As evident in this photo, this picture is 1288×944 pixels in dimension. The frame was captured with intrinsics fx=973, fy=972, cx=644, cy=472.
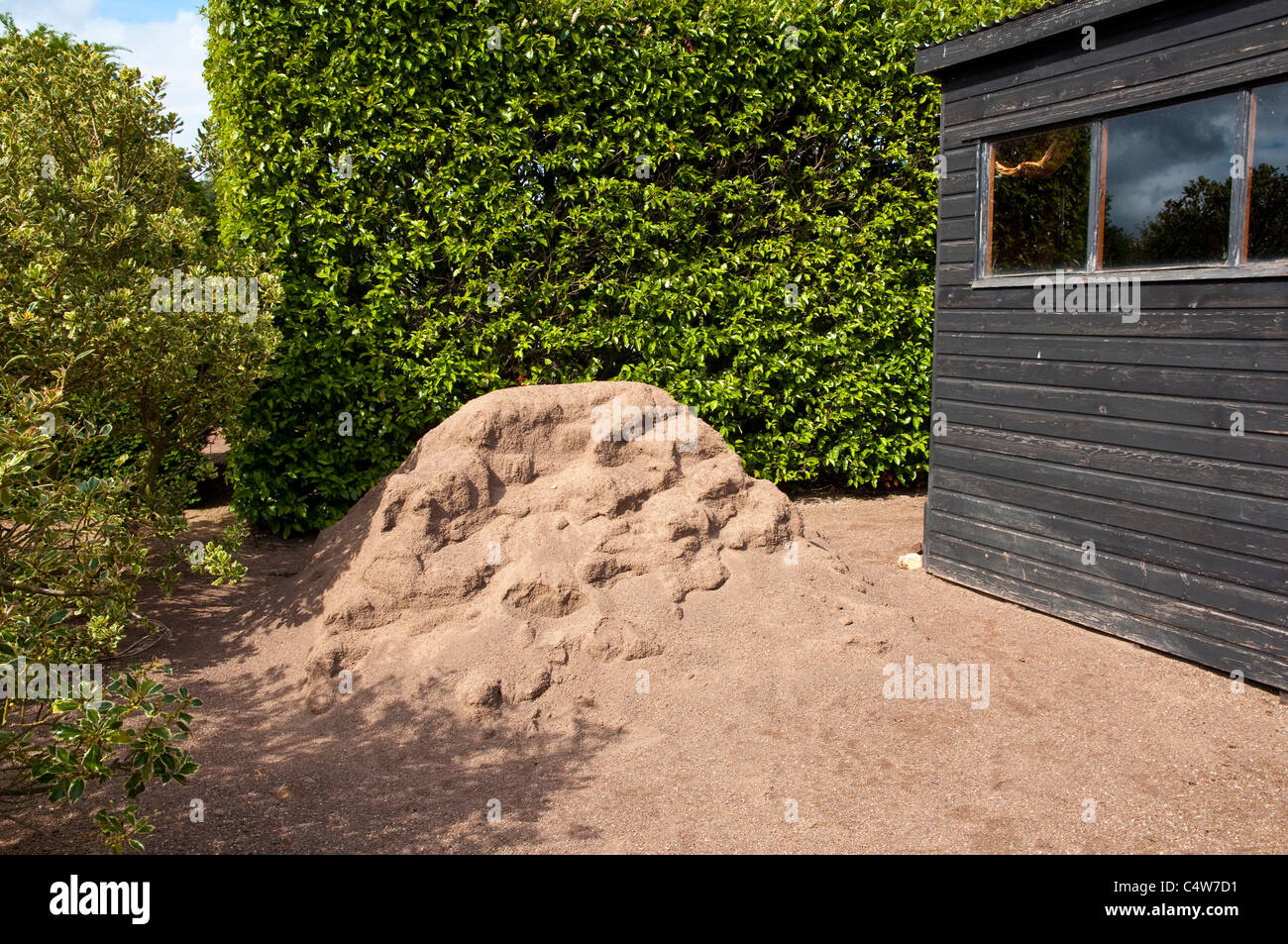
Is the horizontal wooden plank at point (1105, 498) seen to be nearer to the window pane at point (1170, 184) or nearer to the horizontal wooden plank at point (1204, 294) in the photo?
the horizontal wooden plank at point (1204, 294)

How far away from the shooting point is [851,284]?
9.81m

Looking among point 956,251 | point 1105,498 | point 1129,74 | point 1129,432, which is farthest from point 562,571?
point 1129,74

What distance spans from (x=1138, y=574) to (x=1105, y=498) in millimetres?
541

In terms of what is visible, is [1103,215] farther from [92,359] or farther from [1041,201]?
[92,359]

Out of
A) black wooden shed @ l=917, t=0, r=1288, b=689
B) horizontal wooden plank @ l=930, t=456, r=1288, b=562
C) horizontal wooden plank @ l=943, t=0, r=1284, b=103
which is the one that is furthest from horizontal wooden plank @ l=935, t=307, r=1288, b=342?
horizontal wooden plank @ l=943, t=0, r=1284, b=103

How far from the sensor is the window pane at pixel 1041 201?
6562 millimetres

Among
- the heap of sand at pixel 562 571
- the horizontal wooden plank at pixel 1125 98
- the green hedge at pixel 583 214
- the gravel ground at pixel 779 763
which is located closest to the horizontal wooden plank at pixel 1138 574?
the gravel ground at pixel 779 763

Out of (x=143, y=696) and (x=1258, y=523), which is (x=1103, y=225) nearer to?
(x=1258, y=523)

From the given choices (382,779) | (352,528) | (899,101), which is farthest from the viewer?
(899,101)

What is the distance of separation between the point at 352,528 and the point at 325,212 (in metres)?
2.98

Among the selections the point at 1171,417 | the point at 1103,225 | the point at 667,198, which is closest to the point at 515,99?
the point at 667,198

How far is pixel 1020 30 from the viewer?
679cm

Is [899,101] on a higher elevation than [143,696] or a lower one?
higher

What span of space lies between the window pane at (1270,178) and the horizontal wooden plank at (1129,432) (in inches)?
38.9
